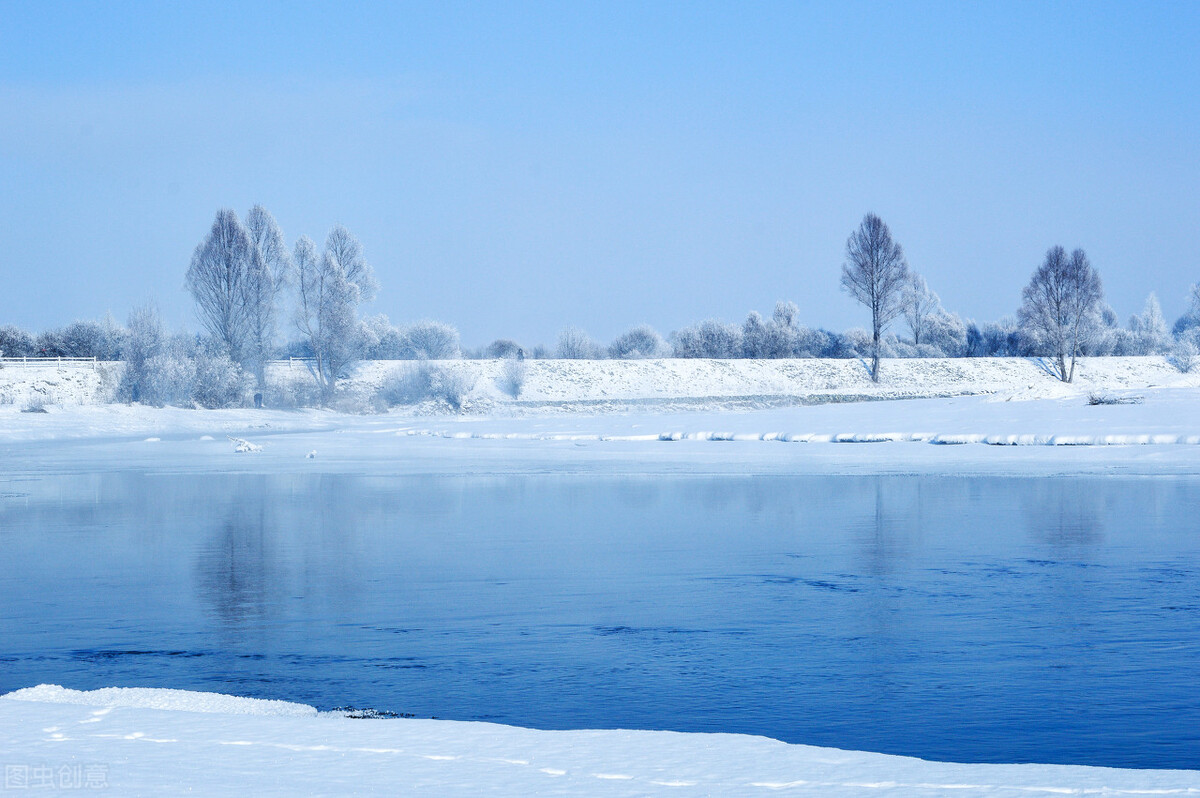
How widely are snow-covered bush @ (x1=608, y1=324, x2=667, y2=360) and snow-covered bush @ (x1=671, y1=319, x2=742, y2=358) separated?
1.99 m

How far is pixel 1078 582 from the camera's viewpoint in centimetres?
901

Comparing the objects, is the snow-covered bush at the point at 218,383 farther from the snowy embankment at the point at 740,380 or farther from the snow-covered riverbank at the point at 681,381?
the snowy embankment at the point at 740,380

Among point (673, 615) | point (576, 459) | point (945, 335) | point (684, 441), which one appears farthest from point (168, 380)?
point (945, 335)

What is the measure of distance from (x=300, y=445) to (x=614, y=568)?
70.3ft

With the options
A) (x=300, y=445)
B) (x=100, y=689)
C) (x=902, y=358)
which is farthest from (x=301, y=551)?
(x=902, y=358)

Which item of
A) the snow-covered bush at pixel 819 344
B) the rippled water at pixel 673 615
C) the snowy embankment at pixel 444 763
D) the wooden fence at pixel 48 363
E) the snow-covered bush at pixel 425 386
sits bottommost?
the rippled water at pixel 673 615

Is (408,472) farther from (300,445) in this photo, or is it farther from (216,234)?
(216,234)

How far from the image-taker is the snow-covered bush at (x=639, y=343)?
89062 mm

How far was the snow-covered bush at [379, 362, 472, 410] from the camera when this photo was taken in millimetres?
53656

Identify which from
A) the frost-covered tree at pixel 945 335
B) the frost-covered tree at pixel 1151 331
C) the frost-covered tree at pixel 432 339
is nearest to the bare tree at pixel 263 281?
the frost-covered tree at pixel 432 339

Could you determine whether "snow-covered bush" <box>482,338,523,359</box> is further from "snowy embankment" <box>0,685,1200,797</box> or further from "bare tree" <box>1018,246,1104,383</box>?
"snowy embankment" <box>0,685,1200,797</box>

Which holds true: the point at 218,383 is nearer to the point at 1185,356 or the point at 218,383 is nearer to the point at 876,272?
the point at 876,272

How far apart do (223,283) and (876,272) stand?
40.0 metres

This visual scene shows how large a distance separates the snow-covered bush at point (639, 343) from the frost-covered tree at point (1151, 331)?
42.1m
